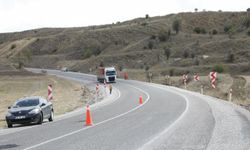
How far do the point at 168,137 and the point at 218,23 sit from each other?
150 metres

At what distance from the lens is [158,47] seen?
432 feet

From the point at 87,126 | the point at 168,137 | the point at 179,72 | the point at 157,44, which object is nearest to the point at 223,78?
the point at 179,72

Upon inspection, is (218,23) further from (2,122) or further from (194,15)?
(2,122)

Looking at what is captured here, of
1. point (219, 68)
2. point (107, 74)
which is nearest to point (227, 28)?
point (219, 68)

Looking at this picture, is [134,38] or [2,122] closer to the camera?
[2,122]

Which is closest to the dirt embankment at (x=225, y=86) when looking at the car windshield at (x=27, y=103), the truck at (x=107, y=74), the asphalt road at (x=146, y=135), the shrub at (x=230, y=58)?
the truck at (x=107, y=74)

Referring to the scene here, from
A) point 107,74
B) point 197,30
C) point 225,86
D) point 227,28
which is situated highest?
point 227,28

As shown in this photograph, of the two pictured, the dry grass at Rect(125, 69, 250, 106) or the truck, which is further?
the truck

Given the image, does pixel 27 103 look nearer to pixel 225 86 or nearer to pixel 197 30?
pixel 225 86

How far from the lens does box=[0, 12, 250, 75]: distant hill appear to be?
321ft

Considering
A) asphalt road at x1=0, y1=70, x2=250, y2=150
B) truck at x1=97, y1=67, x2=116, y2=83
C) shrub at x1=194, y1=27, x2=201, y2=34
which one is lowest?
truck at x1=97, y1=67, x2=116, y2=83

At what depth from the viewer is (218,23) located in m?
166

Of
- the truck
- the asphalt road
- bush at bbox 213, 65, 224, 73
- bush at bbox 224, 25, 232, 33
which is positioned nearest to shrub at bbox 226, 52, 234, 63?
bush at bbox 213, 65, 224, 73

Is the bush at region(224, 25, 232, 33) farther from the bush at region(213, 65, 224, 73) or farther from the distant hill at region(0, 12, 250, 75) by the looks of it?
the bush at region(213, 65, 224, 73)
